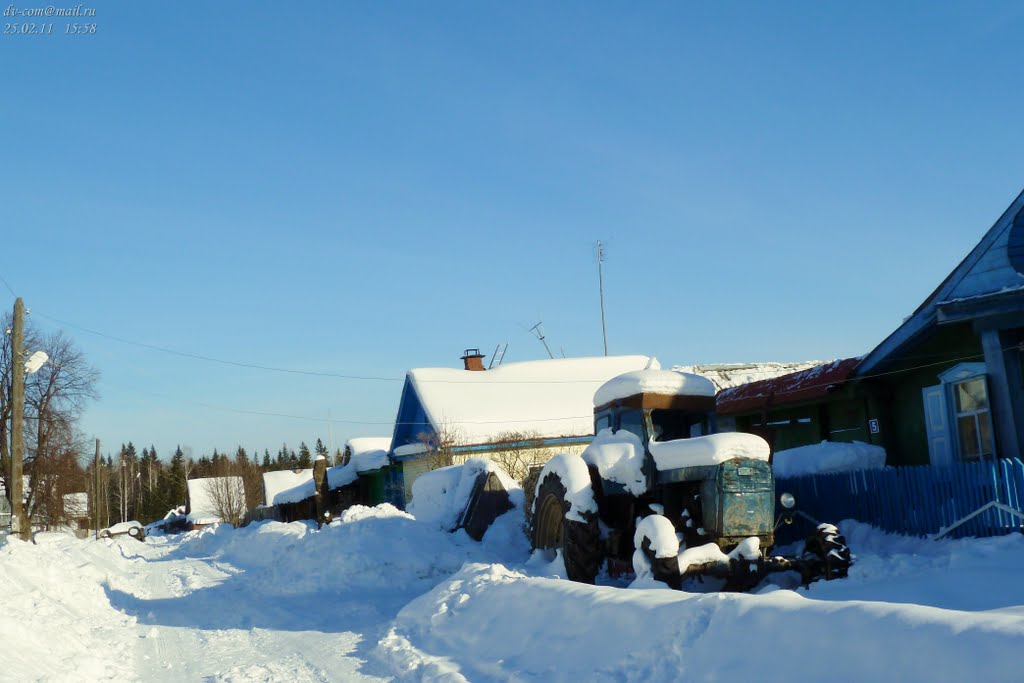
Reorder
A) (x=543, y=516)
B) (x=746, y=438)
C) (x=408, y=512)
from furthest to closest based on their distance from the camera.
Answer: (x=408, y=512) < (x=543, y=516) < (x=746, y=438)

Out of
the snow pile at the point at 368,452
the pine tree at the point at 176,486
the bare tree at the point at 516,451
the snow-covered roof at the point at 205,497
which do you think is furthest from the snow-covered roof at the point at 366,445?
the pine tree at the point at 176,486

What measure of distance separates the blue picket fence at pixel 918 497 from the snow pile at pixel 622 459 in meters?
4.42

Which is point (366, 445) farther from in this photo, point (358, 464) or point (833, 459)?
point (833, 459)

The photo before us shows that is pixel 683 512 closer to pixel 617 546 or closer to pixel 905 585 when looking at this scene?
pixel 617 546

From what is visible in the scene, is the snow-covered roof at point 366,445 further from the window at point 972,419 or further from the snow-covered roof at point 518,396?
the window at point 972,419

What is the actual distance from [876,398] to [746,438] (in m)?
8.63

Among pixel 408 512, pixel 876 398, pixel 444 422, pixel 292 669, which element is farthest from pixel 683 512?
pixel 444 422

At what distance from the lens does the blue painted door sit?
15195 millimetres

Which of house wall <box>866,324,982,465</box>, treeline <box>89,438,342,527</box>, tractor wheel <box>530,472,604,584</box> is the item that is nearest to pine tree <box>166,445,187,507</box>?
treeline <box>89,438,342,527</box>

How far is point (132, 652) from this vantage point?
32.0 ft

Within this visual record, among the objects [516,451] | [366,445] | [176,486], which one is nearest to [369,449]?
[366,445]

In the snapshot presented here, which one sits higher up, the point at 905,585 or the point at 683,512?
the point at 683,512

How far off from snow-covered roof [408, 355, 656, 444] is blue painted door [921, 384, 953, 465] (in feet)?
50.0

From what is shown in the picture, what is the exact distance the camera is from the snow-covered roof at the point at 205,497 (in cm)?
6944
